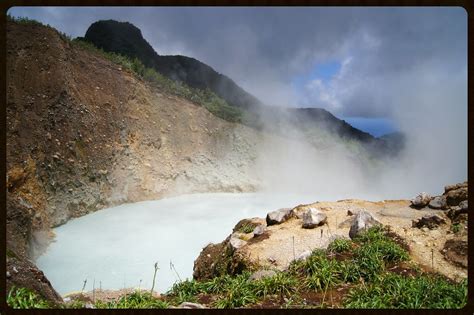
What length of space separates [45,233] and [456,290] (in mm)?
12447

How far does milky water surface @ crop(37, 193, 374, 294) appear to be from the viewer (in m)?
10.6

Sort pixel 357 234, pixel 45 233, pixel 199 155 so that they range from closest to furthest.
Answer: pixel 357 234 < pixel 45 233 < pixel 199 155

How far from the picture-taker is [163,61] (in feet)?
129

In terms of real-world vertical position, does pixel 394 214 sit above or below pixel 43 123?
below

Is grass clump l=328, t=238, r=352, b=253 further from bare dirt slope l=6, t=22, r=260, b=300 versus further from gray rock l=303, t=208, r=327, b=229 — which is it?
bare dirt slope l=6, t=22, r=260, b=300

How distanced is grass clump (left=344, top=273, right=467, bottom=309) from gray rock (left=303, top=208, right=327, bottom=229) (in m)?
4.21

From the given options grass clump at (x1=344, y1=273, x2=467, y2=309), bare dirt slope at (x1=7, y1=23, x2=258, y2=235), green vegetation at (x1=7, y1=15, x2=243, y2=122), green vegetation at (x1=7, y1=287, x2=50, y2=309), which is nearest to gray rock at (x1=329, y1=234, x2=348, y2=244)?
grass clump at (x1=344, y1=273, x2=467, y2=309)

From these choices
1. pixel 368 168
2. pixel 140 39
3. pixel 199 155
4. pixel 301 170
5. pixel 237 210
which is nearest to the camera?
pixel 237 210

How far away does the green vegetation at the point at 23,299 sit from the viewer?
16.9ft

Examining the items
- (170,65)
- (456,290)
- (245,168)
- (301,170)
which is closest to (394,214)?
(456,290)

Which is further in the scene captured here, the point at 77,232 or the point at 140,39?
the point at 140,39

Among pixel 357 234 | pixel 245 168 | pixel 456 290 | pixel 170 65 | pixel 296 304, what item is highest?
pixel 170 65

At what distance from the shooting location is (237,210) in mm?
18984
